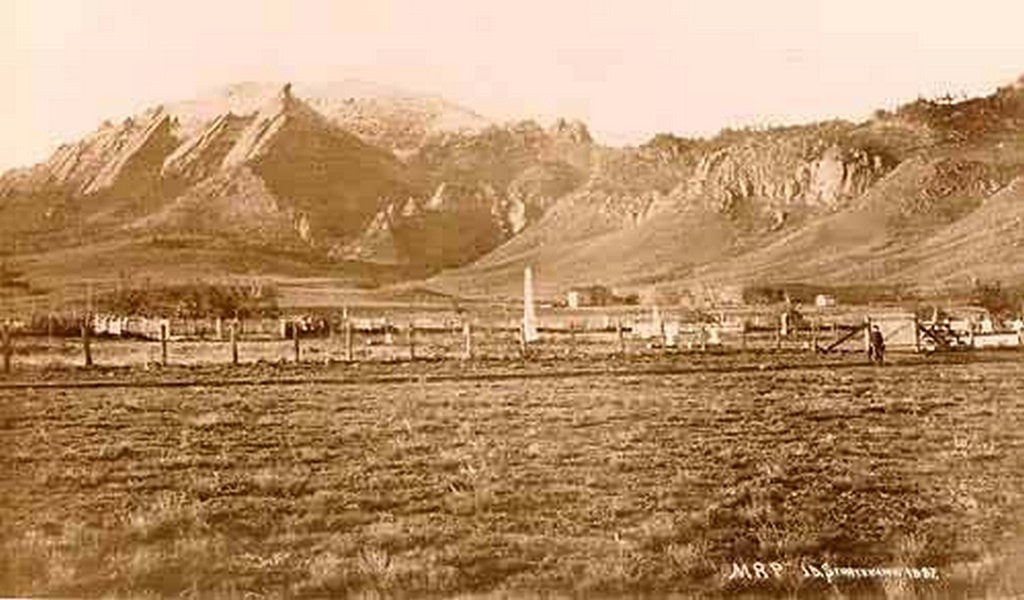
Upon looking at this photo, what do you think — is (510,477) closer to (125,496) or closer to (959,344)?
(125,496)

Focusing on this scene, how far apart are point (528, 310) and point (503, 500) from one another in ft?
3.87

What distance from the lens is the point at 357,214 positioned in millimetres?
4203

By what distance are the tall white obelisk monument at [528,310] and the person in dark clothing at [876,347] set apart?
2.45m

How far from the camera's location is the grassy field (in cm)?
330

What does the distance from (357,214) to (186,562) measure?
1.48 meters

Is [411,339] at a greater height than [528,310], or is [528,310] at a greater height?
[528,310]

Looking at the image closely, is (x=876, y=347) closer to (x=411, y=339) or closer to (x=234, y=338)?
(x=411, y=339)

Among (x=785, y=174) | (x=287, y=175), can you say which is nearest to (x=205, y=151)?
(x=287, y=175)

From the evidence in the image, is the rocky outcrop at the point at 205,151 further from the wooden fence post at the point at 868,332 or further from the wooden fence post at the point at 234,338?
the wooden fence post at the point at 868,332

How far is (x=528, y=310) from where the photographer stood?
4512 mm

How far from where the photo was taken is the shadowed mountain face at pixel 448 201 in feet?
12.8

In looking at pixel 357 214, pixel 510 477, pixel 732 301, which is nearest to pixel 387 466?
pixel 510 477

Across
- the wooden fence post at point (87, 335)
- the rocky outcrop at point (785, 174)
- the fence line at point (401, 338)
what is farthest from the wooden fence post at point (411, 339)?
the rocky outcrop at point (785, 174)

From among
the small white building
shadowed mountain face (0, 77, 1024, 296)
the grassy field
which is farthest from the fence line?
the grassy field
